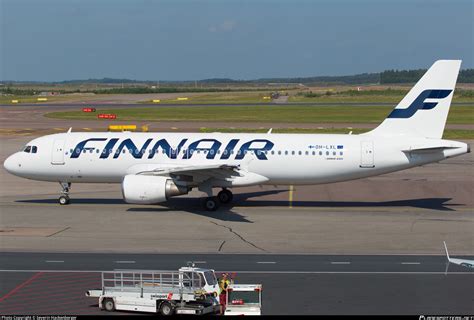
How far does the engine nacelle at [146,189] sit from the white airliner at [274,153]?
5.82ft

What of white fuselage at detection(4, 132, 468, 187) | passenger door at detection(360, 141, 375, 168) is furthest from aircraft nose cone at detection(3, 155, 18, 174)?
passenger door at detection(360, 141, 375, 168)

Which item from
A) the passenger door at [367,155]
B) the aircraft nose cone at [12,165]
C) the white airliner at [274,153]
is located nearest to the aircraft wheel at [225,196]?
the white airliner at [274,153]

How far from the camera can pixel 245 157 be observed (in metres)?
42.6

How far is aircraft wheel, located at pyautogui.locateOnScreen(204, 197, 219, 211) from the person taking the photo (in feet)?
136

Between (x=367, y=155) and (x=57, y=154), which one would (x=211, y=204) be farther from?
(x=57, y=154)

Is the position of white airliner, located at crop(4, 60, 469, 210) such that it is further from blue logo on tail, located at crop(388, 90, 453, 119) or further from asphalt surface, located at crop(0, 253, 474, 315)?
asphalt surface, located at crop(0, 253, 474, 315)

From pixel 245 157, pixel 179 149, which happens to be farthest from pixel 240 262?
pixel 179 149

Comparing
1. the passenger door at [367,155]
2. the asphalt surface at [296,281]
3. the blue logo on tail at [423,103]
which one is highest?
the blue logo on tail at [423,103]

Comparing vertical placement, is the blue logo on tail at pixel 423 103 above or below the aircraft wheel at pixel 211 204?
above

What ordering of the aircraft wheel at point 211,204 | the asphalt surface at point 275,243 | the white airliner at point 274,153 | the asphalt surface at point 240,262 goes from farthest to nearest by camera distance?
the white airliner at point 274,153
the aircraft wheel at point 211,204
the asphalt surface at point 240,262
the asphalt surface at point 275,243

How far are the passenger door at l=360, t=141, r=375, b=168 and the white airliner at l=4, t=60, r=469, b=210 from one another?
6 centimetres

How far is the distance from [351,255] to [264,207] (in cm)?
1228

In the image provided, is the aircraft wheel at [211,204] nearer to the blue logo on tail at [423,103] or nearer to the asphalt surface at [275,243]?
the asphalt surface at [275,243]

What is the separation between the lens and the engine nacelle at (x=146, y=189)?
39.8 meters
